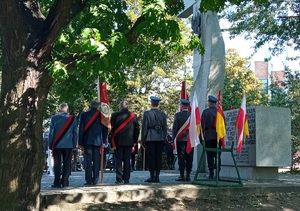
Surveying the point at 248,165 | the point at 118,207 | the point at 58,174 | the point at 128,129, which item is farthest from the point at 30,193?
the point at 248,165

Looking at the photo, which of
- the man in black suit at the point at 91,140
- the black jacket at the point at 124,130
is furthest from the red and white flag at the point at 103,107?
the black jacket at the point at 124,130

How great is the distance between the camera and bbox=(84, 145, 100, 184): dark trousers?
9453 mm

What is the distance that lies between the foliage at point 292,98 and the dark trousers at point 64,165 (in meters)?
13.9

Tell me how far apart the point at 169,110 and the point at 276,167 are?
2234cm

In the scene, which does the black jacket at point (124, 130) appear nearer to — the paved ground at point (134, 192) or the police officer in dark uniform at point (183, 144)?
the police officer in dark uniform at point (183, 144)

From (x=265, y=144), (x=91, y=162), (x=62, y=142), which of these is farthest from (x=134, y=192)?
(x=265, y=144)

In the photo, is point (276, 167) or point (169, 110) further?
point (169, 110)

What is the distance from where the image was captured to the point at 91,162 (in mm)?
9477

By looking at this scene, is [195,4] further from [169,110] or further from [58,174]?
[169,110]

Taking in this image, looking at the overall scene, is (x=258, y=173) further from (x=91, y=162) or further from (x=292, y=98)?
(x=292, y=98)

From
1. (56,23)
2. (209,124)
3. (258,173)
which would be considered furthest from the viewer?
(258,173)

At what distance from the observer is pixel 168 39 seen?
21.2 ft

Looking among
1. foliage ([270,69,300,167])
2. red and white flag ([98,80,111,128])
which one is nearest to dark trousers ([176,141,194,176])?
red and white flag ([98,80,111,128])

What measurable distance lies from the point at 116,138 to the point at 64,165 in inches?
50.3
